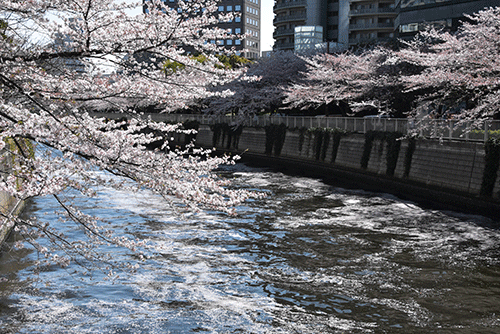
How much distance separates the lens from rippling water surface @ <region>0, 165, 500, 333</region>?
1028 cm

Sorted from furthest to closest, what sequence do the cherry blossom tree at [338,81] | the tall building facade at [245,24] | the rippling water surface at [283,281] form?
the tall building facade at [245,24] < the cherry blossom tree at [338,81] < the rippling water surface at [283,281]

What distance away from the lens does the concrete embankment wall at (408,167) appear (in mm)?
21812

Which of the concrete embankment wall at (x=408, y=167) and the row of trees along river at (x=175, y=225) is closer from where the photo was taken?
the row of trees along river at (x=175, y=225)

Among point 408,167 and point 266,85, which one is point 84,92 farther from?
point 266,85

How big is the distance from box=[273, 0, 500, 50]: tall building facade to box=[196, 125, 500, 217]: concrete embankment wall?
16.1m

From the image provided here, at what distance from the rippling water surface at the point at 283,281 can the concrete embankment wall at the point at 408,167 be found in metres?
2.63

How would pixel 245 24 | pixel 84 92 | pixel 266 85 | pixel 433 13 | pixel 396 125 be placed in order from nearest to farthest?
pixel 84 92 → pixel 396 125 → pixel 433 13 → pixel 266 85 → pixel 245 24

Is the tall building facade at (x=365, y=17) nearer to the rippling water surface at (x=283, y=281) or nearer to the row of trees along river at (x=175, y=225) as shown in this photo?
the row of trees along river at (x=175, y=225)

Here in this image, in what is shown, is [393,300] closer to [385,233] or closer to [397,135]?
[385,233]

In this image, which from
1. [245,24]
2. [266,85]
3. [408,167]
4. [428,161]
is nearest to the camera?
[428,161]

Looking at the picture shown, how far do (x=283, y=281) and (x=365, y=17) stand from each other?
68.4m

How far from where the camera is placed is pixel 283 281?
42.1 ft

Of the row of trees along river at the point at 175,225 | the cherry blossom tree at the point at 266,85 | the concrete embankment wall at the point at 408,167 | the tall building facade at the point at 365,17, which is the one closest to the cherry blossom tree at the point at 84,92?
the row of trees along river at the point at 175,225

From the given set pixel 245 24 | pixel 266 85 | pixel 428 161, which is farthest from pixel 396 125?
pixel 245 24
